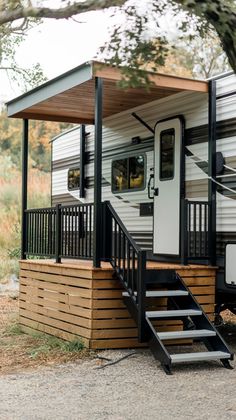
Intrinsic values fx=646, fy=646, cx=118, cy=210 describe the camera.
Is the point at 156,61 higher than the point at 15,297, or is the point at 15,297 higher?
the point at 156,61

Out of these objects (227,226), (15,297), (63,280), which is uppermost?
(227,226)

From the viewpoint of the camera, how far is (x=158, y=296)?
21.2 ft

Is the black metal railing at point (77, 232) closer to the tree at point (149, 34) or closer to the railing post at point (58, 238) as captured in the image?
the railing post at point (58, 238)

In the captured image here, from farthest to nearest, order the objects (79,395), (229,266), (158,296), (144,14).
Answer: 1. (229,266)
2. (158,296)
3. (79,395)
4. (144,14)

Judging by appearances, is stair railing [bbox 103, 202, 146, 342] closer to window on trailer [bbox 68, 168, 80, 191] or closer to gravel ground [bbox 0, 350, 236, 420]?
gravel ground [bbox 0, 350, 236, 420]

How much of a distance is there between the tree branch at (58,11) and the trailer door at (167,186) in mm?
3394

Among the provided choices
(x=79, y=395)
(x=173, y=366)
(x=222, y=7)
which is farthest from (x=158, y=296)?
(x=222, y=7)

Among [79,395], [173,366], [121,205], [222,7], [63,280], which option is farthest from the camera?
[121,205]

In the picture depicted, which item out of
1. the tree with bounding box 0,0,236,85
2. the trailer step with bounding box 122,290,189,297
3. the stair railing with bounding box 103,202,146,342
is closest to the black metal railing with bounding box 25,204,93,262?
the stair railing with bounding box 103,202,146,342

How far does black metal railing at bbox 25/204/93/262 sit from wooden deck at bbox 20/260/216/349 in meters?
0.21

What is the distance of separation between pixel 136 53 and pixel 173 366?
10.3 ft

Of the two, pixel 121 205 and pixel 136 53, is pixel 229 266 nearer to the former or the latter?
pixel 121 205

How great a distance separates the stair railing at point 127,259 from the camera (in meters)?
6.11

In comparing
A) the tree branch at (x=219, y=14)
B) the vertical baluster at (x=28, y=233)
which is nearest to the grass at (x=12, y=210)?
the vertical baluster at (x=28, y=233)
